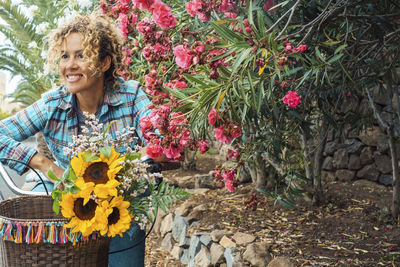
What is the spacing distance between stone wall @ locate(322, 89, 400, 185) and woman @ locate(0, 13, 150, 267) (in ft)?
9.18

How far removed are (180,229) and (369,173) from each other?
2.20 meters

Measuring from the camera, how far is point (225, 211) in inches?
158

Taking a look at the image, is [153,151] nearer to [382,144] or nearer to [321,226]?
[321,226]

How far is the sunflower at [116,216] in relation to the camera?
150 cm

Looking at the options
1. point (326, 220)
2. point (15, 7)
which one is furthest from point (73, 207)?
point (15, 7)

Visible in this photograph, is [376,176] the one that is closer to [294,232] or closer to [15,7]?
[294,232]

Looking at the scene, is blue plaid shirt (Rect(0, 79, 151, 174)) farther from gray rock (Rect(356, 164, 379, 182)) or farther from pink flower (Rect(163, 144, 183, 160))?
gray rock (Rect(356, 164, 379, 182))

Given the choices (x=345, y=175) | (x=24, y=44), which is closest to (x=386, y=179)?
(x=345, y=175)

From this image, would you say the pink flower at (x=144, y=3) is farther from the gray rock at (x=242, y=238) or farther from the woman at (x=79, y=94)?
the gray rock at (x=242, y=238)

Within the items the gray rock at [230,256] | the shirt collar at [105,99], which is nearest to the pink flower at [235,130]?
the shirt collar at [105,99]

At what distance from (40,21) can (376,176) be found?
22.8 feet

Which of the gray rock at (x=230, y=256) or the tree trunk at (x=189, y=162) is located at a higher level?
the tree trunk at (x=189, y=162)

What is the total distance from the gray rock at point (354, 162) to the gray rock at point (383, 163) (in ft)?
0.67

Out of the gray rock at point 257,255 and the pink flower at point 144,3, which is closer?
the pink flower at point 144,3
